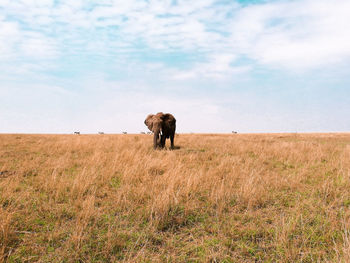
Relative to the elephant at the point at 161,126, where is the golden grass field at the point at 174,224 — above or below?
below

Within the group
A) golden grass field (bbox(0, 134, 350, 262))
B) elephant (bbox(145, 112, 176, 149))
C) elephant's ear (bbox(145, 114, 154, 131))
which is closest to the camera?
golden grass field (bbox(0, 134, 350, 262))

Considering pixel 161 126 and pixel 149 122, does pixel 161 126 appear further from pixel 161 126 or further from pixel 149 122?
pixel 149 122

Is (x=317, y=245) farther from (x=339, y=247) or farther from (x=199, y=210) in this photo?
(x=199, y=210)

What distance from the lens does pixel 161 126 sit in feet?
40.2

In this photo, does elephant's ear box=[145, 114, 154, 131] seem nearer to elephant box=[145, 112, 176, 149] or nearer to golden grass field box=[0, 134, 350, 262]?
elephant box=[145, 112, 176, 149]

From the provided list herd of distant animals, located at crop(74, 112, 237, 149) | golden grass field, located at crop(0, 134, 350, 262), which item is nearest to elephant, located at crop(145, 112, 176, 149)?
herd of distant animals, located at crop(74, 112, 237, 149)

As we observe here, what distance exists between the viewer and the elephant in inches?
480

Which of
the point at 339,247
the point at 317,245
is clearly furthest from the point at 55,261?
the point at 339,247

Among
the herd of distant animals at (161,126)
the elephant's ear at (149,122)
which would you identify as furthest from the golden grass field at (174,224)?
the elephant's ear at (149,122)

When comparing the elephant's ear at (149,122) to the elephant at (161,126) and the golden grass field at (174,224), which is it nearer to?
the elephant at (161,126)

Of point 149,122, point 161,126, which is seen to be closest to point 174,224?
point 161,126

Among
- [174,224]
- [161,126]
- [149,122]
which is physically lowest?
[174,224]

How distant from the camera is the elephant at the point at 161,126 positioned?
1218 cm

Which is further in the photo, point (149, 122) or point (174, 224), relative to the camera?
point (149, 122)
